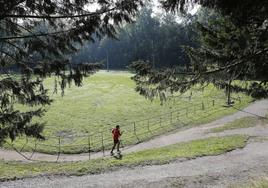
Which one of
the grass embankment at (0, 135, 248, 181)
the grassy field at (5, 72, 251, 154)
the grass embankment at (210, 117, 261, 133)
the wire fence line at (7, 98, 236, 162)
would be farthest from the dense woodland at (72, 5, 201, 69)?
the grass embankment at (0, 135, 248, 181)

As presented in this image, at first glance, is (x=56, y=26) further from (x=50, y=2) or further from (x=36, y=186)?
(x=36, y=186)

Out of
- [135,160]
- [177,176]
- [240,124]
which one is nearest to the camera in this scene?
[177,176]

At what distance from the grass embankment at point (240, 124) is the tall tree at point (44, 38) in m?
19.8

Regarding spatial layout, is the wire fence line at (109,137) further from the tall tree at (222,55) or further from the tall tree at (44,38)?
the tall tree at (222,55)

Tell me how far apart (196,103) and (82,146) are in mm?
20774

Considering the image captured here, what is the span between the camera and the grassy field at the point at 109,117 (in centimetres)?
2944

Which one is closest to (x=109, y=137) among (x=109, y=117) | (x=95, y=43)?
(x=109, y=117)

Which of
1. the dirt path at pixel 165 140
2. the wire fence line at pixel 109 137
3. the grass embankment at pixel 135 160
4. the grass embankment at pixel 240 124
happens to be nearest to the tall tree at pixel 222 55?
the grass embankment at pixel 135 160

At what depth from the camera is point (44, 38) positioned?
35.5 feet

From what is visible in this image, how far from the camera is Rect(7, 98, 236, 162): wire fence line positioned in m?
27.3

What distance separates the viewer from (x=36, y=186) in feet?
55.0

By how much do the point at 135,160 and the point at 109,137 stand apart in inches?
415

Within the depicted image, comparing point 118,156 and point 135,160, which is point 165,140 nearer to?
point 118,156

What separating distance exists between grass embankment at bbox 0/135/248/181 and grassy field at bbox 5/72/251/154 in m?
2.97
